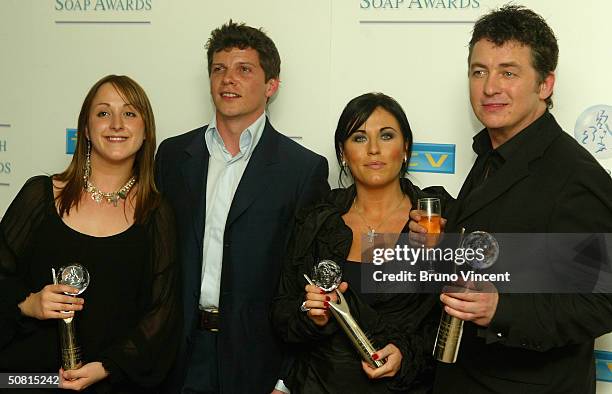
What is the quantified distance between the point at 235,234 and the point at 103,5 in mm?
1223

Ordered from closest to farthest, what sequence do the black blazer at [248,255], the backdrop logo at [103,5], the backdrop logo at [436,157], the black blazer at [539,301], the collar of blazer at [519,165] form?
the black blazer at [539,301], the collar of blazer at [519,165], the black blazer at [248,255], the backdrop logo at [436,157], the backdrop logo at [103,5]

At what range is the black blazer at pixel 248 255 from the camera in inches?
91.0

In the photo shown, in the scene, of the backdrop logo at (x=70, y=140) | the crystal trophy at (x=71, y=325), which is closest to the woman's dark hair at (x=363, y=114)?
the crystal trophy at (x=71, y=325)

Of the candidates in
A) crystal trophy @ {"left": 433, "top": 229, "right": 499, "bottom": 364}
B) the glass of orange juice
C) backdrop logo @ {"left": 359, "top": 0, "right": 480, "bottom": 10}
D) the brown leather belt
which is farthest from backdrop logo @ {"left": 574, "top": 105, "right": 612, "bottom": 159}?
the brown leather belt

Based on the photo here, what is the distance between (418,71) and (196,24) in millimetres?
→ 866

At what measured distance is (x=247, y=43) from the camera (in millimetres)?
2518

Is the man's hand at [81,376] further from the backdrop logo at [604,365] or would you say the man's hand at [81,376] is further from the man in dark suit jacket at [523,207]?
the backdrop logo at [604,365]

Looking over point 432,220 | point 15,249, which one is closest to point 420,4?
point 432,220

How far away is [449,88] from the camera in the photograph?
8.42 ft

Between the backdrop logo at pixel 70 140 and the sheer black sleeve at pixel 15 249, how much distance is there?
38.2 inches

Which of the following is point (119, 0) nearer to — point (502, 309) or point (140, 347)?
point (140, 347)

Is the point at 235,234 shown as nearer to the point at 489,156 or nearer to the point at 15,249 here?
the point at 15,249

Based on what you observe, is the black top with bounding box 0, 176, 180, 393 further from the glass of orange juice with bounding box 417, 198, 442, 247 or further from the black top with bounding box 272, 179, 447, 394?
the glass of orange juice with bounding box 417, 198, 442, 247

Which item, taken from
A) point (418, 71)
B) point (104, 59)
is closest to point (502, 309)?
point (418, 71)
